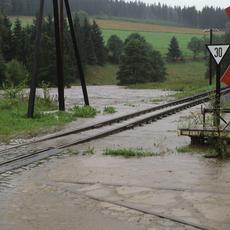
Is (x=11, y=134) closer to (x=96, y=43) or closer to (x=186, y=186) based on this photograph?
(x=186, y=186)

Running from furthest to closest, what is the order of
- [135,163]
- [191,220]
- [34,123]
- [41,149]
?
[34,123]
[41,149]
[135,163]
[191,220]

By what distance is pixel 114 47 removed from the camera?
115750mm

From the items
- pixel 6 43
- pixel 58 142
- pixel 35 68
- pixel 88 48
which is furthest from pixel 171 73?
pixel 58 142

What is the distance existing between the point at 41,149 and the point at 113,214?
5.33 meters

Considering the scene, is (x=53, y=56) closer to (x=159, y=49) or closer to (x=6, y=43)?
(x=6, y=43)

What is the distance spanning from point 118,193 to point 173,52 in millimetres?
113000

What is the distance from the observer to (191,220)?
20.1 feet

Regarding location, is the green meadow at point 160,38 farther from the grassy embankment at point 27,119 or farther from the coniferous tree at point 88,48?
the grassy embankment at point 27,119

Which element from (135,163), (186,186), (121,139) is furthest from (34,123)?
(186,186)

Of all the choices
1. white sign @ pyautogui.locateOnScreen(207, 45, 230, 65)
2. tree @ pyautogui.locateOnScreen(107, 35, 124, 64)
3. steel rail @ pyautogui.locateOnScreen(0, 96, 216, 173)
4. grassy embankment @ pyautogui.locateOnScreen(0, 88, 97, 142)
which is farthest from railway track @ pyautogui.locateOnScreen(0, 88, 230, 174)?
tree @ pyautogui.locateOnScreen(107, 35, 124, 64)

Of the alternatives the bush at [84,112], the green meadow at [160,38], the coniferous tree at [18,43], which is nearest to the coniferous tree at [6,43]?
the coniferous tree at [18,43]

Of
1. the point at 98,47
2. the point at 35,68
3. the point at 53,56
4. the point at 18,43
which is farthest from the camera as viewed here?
the point at 98,47

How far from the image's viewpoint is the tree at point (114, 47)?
114 metres

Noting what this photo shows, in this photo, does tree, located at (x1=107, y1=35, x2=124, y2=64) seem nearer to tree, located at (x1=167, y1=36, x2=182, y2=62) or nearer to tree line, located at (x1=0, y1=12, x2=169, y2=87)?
tree, located at (x1=167, y1=36, x2=182, y2=62)
